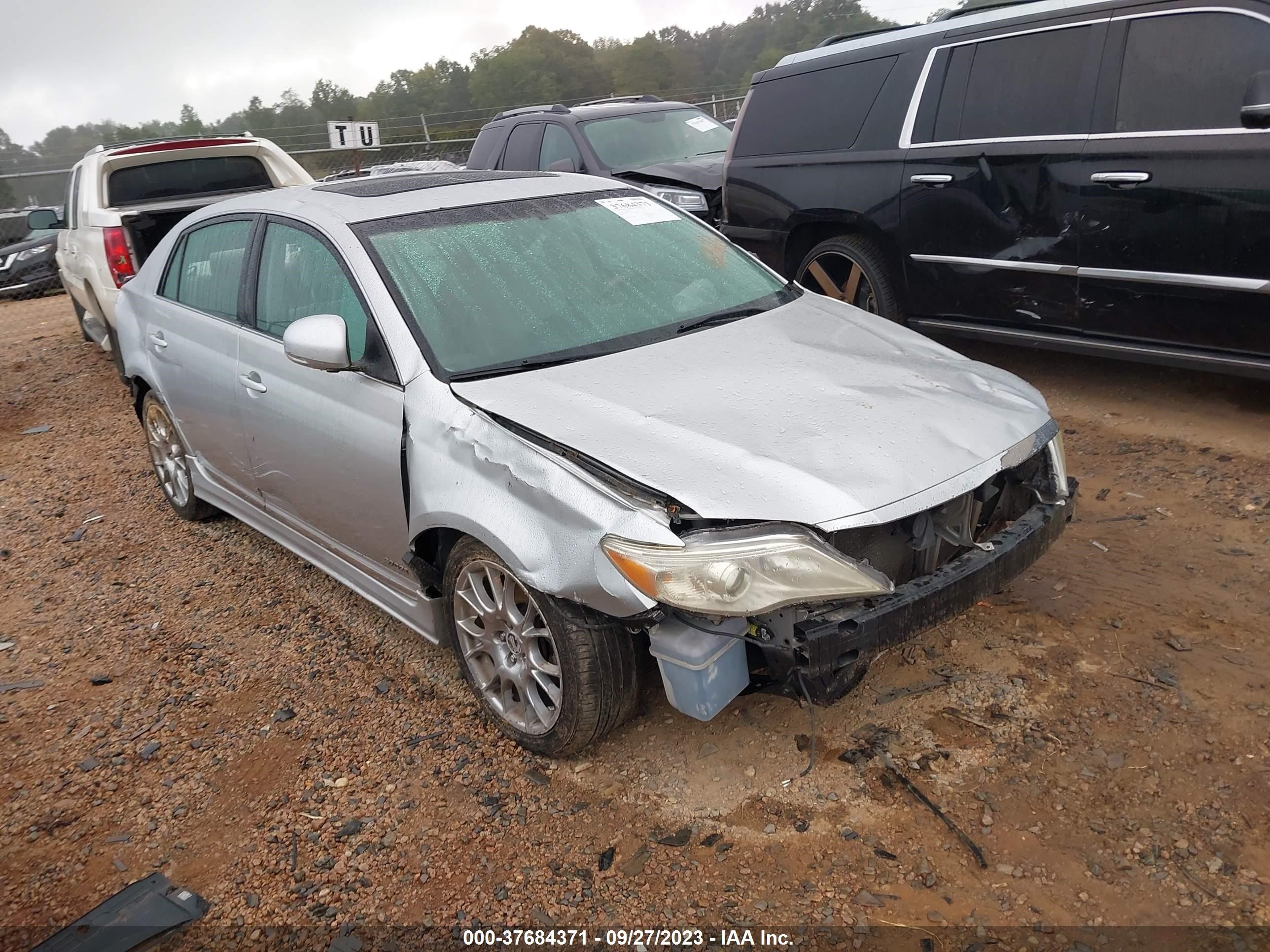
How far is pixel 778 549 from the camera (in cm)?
229

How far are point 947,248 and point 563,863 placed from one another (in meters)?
4.11

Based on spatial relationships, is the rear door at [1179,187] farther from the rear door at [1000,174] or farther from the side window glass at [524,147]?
the side window glass at [524,147]

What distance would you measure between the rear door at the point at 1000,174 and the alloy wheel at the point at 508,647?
11.6ft

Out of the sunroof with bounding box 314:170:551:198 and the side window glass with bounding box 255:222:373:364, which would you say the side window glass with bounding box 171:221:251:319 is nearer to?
the side window glass with bounding box 255:222:373:364

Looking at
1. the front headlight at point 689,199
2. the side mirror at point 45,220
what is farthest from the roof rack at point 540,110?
the side mirror at point 45,220

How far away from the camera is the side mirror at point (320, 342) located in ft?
9.74

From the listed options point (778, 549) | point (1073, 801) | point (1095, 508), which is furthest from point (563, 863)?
point (1095, 508)

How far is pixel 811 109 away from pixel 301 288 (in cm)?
379

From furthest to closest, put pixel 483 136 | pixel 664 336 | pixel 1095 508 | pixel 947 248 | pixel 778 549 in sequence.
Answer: pixel 483 136 < pixel 947 248 < pixel 1095 508 < pixel 664 336 < pixel 778 549

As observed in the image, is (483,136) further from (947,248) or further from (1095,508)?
(1095,508)

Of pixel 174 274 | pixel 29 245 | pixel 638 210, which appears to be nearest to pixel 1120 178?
pixel 638 210

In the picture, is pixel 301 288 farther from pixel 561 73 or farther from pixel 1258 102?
pixel 561 73

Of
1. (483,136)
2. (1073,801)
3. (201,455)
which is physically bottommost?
(1073,801)

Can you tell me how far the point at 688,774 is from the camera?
278 centimetres
